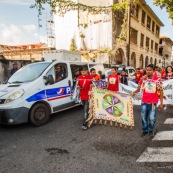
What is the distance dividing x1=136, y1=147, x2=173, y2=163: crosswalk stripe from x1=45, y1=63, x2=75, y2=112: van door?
3.43 meters

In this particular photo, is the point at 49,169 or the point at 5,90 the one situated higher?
the point at 5,90

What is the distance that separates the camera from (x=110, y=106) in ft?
19.4

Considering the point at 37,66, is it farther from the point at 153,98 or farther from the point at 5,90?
the point at 153,98

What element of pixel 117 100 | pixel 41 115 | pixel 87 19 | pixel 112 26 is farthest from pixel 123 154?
pixel 87 19

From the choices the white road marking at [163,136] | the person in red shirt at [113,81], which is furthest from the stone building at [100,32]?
the white road marking at [163,136]

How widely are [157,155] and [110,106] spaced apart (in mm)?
2185

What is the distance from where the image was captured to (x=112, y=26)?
2138cm

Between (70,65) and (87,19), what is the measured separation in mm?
17016

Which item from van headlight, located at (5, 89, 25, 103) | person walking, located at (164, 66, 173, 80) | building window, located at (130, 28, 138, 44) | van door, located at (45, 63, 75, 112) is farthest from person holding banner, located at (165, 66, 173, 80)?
building window, located at (130, 28, 138, 44)

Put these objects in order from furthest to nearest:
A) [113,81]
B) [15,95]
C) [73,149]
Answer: [113,81] < [15,95] < [73,149]

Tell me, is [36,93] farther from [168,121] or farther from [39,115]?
[168,121]

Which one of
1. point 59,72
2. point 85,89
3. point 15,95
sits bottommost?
point 15,95

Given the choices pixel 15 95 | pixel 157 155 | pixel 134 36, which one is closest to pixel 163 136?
pixel 157 155

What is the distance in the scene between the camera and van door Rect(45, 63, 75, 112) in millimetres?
6422
